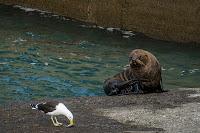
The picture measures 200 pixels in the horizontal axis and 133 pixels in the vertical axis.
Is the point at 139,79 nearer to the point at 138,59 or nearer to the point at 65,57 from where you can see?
the point at 138,59

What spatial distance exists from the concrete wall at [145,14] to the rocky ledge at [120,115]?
25.7ft

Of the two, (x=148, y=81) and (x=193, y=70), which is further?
(x=193, y=70)

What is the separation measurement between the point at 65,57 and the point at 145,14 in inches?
186

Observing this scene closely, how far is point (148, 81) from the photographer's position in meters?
10.8

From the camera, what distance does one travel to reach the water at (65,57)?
1216 centimetres

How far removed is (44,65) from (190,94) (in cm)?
486

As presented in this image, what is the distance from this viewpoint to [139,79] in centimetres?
1077

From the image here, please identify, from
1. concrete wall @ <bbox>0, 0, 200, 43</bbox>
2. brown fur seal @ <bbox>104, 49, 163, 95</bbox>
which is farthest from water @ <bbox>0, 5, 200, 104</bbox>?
brown fur seal @ <bbox>104, 49, 163, 95</bbox>

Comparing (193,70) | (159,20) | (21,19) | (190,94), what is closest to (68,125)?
(190,94)

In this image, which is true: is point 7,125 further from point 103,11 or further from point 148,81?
point 103,11

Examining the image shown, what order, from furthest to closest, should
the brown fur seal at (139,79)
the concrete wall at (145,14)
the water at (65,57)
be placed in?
the concrete wall at (145,14) → the water at (65,57) → the brown fur seal at (139,79)

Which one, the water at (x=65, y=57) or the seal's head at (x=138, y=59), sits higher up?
the seal's head at (x=138, y=59)

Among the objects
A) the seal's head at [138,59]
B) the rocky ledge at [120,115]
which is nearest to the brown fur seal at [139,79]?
the seal's head at [138,59]

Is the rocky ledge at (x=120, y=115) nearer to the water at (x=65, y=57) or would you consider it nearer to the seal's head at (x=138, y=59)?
the seal's head at (x=138, y=59)
